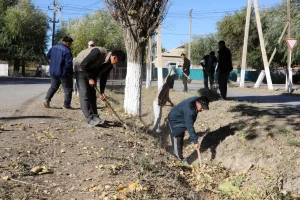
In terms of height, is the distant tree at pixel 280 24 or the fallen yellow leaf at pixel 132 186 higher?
the distant tree at pixel 280 24

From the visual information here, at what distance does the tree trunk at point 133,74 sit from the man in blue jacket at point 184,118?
1758 mm

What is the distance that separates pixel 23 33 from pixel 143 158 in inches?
1444

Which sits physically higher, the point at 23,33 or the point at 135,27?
the point at 23,33

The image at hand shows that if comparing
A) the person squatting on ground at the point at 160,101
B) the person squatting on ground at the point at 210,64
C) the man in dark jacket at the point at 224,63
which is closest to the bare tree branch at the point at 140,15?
the person squatting on ground at the point at 160,101

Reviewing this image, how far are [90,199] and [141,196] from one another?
1.69ft

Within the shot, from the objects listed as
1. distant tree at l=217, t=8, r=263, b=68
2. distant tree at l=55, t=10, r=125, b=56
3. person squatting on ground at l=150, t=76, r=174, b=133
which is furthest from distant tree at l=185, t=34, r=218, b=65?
person squatting on ground at l=150, t=76, r=174, b=133

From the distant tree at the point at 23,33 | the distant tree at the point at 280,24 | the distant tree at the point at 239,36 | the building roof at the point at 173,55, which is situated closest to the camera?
the distant tree at the point at 280,24

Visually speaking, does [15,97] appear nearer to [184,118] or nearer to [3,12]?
[184,118]

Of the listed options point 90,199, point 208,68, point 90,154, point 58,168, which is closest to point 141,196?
point 90,199

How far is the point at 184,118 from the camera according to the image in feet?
23.9

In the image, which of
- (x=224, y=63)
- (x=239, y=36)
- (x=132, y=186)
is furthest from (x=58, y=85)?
(x=239, y=36)

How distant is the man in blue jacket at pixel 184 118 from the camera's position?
22.8 feet

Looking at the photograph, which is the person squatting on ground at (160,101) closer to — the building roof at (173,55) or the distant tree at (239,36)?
the distant tree at (239,36)

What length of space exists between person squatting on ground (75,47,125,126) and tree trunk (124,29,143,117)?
2.23 metres
